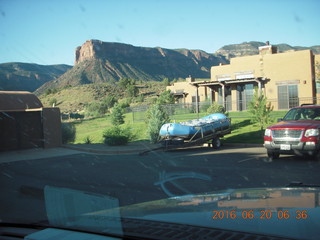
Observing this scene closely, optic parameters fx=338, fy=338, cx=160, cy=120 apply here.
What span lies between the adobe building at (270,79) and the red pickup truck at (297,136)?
15403mm

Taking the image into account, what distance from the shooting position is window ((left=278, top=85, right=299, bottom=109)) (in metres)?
28.8

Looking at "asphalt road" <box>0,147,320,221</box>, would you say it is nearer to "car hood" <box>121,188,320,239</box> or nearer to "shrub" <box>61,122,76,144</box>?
"car hood" <box>121,188,320,239</box>

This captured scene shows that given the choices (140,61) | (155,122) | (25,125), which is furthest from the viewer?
(140,61)

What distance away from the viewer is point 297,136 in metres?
10.6

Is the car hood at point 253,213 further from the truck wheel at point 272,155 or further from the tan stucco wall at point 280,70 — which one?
the tan stucco wall at point 280,70

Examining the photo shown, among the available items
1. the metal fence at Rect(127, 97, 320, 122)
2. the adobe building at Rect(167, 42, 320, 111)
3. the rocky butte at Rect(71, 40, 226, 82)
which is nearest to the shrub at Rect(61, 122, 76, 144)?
the metal fence at Rect(127, 97, 320, 122)

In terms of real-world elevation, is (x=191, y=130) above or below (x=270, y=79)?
below

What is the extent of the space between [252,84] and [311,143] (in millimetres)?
23065

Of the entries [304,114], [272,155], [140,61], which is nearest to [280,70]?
[304,114]

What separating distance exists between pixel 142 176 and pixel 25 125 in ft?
33.1

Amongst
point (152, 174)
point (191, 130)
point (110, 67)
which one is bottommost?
point (152, 174)

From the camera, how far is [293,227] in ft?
6.63

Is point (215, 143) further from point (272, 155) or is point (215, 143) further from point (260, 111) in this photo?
point (260, 111)

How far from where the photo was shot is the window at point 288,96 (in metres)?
28.8
